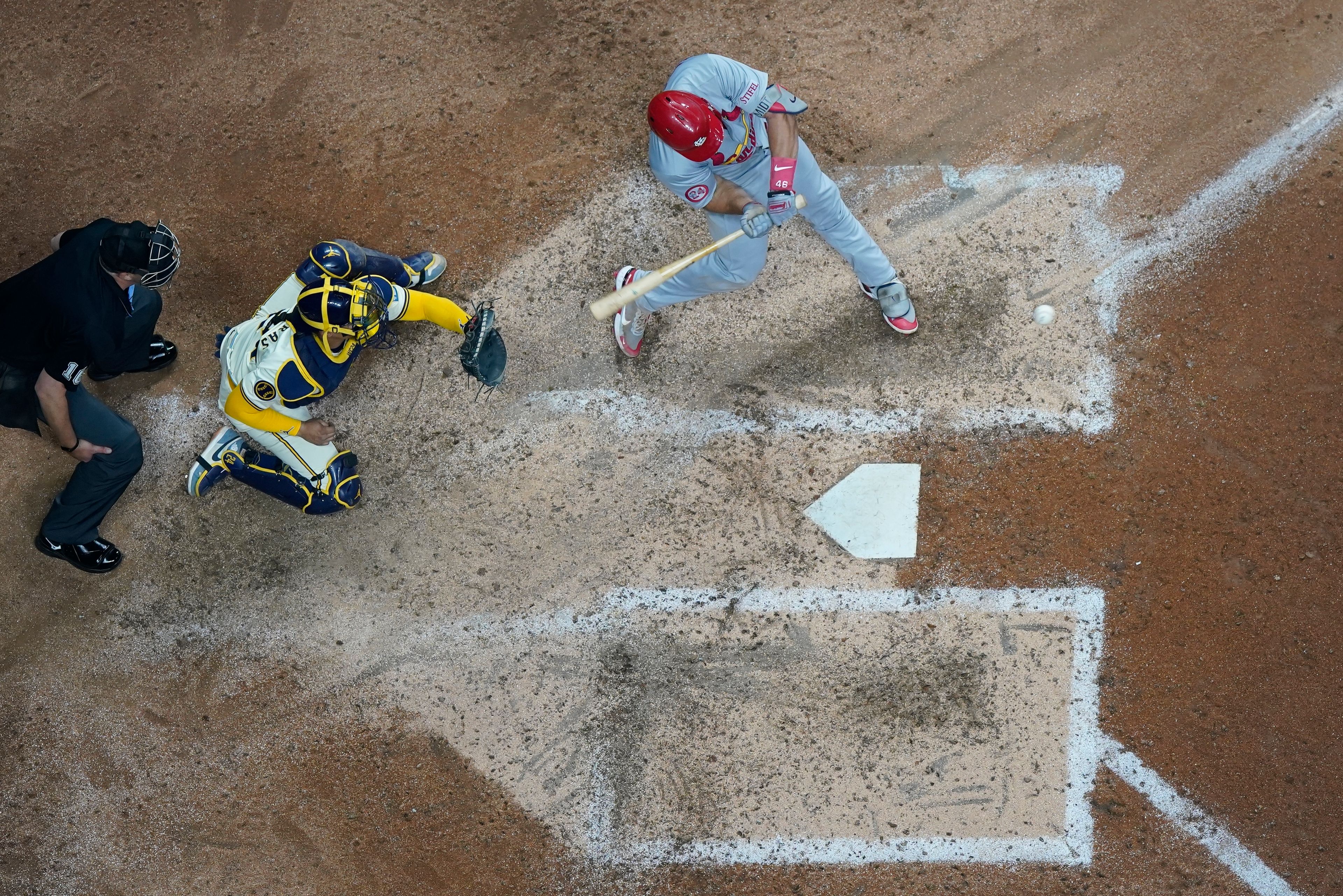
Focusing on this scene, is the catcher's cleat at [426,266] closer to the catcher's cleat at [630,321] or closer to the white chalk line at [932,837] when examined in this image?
the catcher's cleat at [630,321]

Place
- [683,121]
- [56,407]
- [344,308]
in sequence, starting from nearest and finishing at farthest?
[683,121], [344,308], [56,407]

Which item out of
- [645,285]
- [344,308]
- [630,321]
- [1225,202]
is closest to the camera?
[344,308]

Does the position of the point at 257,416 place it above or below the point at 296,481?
above

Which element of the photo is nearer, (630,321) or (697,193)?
(697,193)

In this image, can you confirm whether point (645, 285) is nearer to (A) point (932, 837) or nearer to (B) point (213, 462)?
(B) point (213, 462)

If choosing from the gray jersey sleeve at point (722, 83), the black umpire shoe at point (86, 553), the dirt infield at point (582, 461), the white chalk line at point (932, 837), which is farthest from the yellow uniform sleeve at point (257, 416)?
the gray jersey sleeve at point (722, 83)

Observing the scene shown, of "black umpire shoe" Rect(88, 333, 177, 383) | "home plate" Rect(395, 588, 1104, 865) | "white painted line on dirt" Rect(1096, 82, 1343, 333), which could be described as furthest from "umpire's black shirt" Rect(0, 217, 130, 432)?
"white painted line on dirt" Rect(1096, 82, 1343, 333)

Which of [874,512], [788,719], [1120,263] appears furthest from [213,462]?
[1120,263]
